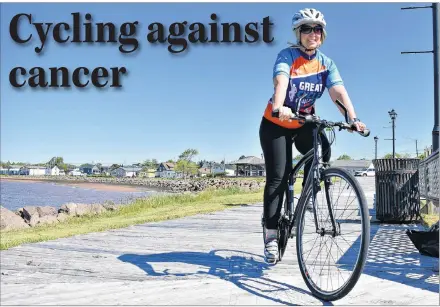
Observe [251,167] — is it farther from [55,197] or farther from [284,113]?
[284,113]

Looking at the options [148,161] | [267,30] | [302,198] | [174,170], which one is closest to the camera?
[302,198]

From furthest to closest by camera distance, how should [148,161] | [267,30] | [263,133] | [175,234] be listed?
[148,161] → [267,30] → [175,234] → [263,133]

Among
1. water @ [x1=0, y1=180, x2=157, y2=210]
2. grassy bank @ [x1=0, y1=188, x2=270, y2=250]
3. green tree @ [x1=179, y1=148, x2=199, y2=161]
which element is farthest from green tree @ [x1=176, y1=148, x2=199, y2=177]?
grassy bank @ [x1=0, y1=188, x2=270, y2=250]

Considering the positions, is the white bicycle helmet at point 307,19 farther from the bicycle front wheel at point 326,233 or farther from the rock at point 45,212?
the rock at point 45,212

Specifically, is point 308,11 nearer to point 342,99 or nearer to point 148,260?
point 342,99

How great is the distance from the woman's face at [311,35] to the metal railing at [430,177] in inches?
135

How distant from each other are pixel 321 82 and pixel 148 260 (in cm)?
228

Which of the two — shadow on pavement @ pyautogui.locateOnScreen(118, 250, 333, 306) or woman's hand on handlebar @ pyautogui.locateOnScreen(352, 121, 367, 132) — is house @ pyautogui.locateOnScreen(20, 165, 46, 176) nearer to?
shadow on pavement @ pyautogui.locateOnScreen(118, 250, 333, 306)

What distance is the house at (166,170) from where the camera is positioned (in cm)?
15373

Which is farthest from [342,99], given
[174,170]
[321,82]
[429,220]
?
[174,170]

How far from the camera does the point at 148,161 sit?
7057 inches

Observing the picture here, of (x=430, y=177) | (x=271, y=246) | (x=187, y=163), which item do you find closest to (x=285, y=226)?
(x=271, y=246)

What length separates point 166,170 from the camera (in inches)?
6166

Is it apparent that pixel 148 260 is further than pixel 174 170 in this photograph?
No
